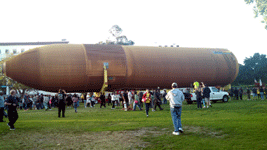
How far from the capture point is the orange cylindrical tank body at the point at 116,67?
2608 centimetres

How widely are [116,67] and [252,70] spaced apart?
72044 mm

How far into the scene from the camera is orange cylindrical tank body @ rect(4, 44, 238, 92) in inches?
1027

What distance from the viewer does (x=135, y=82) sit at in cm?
3005

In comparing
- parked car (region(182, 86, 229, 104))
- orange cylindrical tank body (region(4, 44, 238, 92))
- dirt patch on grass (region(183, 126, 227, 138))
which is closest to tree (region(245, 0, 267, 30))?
orange cylindrical tank body (region(4, 44, 238, 92))

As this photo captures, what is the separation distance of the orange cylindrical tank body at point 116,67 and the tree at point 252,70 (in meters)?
54.3

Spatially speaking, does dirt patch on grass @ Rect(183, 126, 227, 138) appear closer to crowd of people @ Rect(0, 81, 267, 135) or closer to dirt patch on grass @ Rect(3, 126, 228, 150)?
→ dirt patch on grass @ Rect(3, 126, 228, 150)

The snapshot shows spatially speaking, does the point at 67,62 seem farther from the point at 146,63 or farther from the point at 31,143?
the point at 31,143

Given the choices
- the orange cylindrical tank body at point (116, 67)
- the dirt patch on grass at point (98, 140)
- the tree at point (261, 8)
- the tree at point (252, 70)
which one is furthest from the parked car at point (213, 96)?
the tree at point (252, 70)

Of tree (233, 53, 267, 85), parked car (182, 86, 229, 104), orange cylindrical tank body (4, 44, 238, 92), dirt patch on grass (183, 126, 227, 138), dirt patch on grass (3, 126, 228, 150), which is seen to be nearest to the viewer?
dirt patch on grass (3, 126, 228, 150)

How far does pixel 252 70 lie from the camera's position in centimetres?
8825

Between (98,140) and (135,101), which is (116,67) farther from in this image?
(98,140)

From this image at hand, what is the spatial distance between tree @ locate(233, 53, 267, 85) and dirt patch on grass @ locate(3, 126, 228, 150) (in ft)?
270

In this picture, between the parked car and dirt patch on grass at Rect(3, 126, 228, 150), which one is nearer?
dirt patch on grass at Rect(3, 126, 228, 150)

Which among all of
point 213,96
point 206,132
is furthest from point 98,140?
point 213,96
